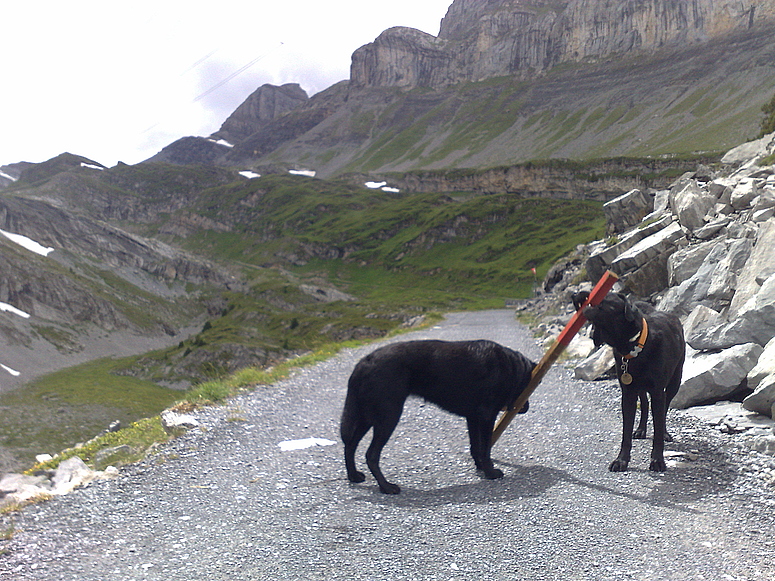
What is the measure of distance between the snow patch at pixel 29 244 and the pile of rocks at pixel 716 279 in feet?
605

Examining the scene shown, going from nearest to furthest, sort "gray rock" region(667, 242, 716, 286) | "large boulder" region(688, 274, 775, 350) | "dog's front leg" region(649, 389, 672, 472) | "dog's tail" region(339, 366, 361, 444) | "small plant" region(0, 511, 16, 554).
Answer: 1. "small plant" region(0, 511, 16, 554)
2. "dog's front leg" region(649, 389, 672, 472)
3. "dog's tail" region(339, 366, 361, 444)
4. "large boulder" region(688, 274, 775, 350)
5. "gray rock" region(667, 242, 716, 286)

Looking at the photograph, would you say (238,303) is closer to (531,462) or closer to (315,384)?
(315,384)

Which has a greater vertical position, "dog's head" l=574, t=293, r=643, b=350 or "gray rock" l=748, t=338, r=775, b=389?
"dog's head" l=574, t=293, r=643, b=350

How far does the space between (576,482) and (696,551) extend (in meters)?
2.13

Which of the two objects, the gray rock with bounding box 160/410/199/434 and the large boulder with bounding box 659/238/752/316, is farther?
the large boulder with bounding box 659/238/752/316

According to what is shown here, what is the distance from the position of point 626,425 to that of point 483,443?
6.65 ft

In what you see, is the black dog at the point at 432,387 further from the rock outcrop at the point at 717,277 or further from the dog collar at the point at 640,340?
the rock outcrop at the point at 717,277

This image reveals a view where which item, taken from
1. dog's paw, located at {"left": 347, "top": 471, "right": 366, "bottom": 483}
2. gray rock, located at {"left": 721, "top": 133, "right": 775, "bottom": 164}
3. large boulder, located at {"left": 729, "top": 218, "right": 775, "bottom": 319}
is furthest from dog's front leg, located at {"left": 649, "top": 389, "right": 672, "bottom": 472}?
gray rock, located at {"left": 721, "top": 133, "right": 775, "bottom": 164}

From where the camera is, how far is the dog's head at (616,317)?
279 inches

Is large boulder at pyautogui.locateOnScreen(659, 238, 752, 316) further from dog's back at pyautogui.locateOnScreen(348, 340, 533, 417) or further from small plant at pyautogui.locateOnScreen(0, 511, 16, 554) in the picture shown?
small plant at pyautogui.locateOnScreen(0, 511, 16, 554)

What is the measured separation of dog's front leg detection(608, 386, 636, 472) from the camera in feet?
24.7

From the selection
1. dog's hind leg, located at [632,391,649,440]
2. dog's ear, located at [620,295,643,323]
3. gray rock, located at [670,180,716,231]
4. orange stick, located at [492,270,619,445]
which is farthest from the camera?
gray rock, located at [670,180,716,231]

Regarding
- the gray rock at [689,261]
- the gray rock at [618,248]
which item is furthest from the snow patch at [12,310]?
the gray rock at [689,261]

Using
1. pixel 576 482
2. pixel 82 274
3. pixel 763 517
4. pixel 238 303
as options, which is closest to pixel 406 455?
pixel 576 482
